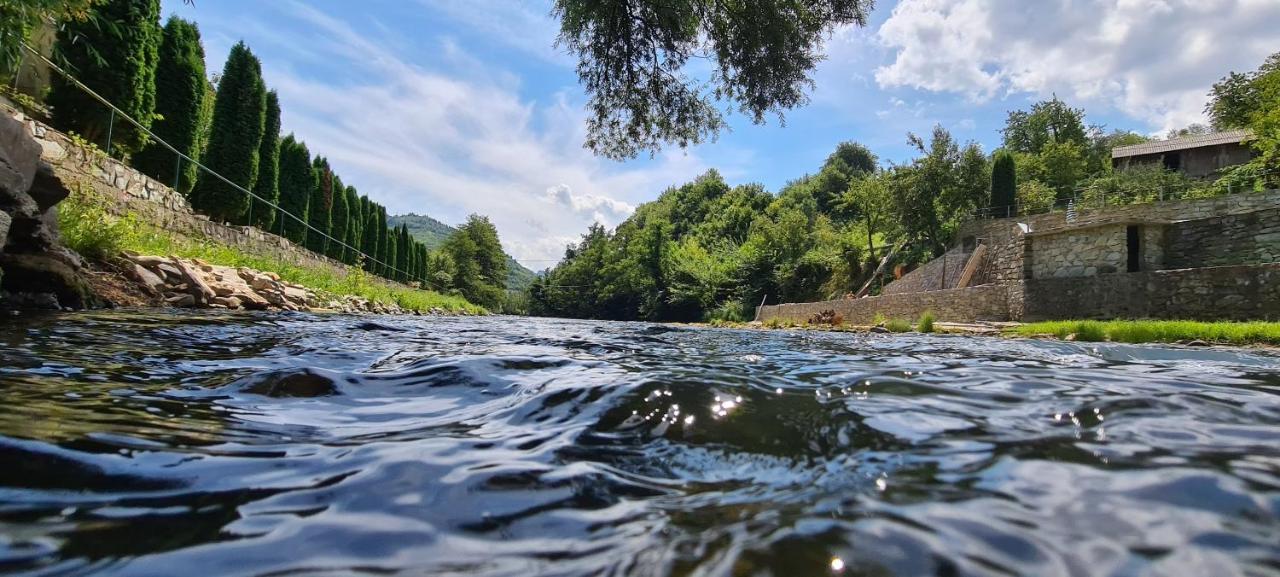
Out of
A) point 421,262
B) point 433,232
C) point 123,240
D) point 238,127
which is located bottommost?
point 123,240

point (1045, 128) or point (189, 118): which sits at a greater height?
point (1045, 128)

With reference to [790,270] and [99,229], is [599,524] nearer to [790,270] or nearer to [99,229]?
[99,229]

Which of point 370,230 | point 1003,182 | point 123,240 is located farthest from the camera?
point 370,230

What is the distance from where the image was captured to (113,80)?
10141 mm

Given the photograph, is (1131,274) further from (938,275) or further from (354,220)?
(354,220)

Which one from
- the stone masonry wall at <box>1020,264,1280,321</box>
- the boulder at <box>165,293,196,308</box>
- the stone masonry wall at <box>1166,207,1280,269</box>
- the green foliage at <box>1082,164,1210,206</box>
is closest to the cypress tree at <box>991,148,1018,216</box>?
the green foliage at <box>1082,164,1210,206</box>

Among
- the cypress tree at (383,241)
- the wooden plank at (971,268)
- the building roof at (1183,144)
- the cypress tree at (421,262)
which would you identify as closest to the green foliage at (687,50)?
the wooden plank at (971,268)

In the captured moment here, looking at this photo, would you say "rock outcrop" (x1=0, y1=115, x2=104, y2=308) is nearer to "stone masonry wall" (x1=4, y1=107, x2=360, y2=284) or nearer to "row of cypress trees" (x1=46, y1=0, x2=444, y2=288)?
"stone masonry wall" (x1=4, y1=107, x2=360, y2=284)

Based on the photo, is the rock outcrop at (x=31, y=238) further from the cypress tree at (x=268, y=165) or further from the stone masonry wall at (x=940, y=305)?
the stone masonry wall at (x=940, y=305)

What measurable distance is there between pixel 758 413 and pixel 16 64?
199 inches

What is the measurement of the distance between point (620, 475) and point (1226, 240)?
1847cm

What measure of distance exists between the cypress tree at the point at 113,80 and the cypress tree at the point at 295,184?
8.82 meters

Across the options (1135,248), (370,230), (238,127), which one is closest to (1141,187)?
(1135,248)

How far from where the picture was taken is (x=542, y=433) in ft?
5.86
